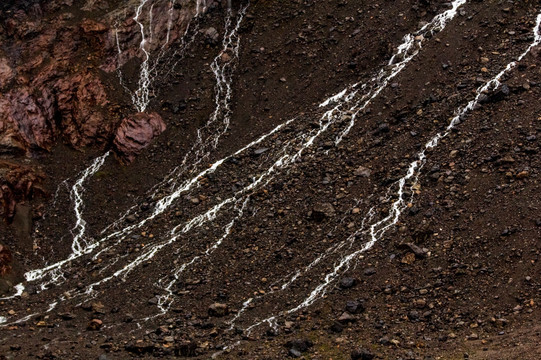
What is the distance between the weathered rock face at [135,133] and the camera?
33.6 meters

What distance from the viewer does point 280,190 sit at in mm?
28547

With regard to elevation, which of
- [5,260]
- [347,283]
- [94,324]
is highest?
[5,260]

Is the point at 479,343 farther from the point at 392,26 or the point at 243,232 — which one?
the point at 392,26

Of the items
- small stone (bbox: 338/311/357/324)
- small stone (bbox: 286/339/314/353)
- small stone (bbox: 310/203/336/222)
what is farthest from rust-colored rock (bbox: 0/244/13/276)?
small stone (bbox: 338/311/357/324)

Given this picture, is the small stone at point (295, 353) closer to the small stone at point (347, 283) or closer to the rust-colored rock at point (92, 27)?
the small stone at point (347, 283)

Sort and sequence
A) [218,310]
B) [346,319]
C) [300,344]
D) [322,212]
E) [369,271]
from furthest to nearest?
[322,212], [369,271], [218,310], [346,319], [300,344]

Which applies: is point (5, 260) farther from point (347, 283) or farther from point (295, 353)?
point (347, 283)

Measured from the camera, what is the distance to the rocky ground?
69.1 feet

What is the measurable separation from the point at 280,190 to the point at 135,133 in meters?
10.6

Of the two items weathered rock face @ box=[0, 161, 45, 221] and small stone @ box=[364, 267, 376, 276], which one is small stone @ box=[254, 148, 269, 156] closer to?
small stone @ box=[364, 267, 376, 276]

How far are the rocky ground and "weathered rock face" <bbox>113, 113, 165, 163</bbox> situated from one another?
131mm

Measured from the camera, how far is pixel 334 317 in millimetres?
21828

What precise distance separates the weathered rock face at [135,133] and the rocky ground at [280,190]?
0.13m

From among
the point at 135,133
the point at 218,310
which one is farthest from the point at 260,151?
the point at 218,310
